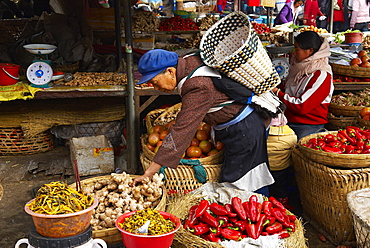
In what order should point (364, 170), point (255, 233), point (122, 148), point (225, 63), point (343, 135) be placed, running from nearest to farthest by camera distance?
point (255, 233), point (225, 63), point (364, 170), point (343, 135), point (122, 148)

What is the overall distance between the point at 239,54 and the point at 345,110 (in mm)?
2569

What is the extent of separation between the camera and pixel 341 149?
3463 mm

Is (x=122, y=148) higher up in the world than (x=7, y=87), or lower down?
lower down

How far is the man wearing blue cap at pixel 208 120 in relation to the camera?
292 centimetres

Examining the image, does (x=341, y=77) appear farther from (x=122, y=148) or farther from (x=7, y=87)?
(x=7, y=87)

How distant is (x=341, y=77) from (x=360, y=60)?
1.22 ft

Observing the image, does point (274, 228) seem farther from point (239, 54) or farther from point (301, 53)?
point (301, 53)

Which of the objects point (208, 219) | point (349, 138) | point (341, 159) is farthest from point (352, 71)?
point (208, 219)

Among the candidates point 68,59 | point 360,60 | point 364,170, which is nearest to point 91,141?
point 68,59

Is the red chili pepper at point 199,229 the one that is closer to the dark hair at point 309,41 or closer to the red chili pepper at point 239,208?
the red chili pepper at point 239,208

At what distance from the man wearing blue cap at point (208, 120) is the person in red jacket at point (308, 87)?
0.81 metres

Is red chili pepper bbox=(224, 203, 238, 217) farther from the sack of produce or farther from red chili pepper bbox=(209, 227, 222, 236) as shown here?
red chili pepper bbox=(209, 227, 222, 236)

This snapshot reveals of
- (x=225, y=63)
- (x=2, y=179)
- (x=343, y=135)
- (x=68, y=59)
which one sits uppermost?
(x=225, y=63)

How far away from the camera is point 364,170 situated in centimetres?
331
